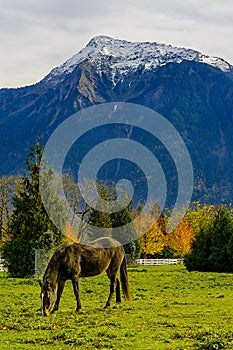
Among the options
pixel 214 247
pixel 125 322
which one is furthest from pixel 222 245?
pixel 125 322

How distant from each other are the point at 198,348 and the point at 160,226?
63.5 m

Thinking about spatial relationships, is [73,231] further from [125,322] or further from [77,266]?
[125,322]

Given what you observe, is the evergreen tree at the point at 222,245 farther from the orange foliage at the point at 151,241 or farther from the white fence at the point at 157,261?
the orange foliage at the point at 151,241

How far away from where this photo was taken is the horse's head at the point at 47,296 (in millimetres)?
19406

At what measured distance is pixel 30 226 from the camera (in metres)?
40.0

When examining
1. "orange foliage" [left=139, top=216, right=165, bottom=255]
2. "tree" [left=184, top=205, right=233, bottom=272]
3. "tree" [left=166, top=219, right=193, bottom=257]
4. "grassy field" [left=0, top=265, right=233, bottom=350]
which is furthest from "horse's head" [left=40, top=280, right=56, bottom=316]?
"tree" [left=166, top=219, right=193, bottom=257]

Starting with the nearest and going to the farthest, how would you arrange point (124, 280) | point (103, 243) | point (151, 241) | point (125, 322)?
1. point (125, 322)
2. point (103, 243)
3. point (124, 280)
4. point (151, 241)

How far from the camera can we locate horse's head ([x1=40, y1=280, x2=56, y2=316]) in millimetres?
19406

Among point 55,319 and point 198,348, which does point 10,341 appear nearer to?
point 55,319

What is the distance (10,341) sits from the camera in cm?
1469

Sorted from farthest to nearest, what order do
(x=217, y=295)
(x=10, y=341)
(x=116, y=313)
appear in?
1. (x=217, y=295)
2. (x=116, y=313)
3. (x=10, y=341)

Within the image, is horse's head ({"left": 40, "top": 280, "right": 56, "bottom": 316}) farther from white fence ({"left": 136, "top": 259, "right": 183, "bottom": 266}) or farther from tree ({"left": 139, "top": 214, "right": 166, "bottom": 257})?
tree ({"left": 139, "top": 214, "right": 166, "bottom": 257})

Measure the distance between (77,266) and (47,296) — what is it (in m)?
1.81

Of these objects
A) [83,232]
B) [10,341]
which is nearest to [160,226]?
[83,232]
